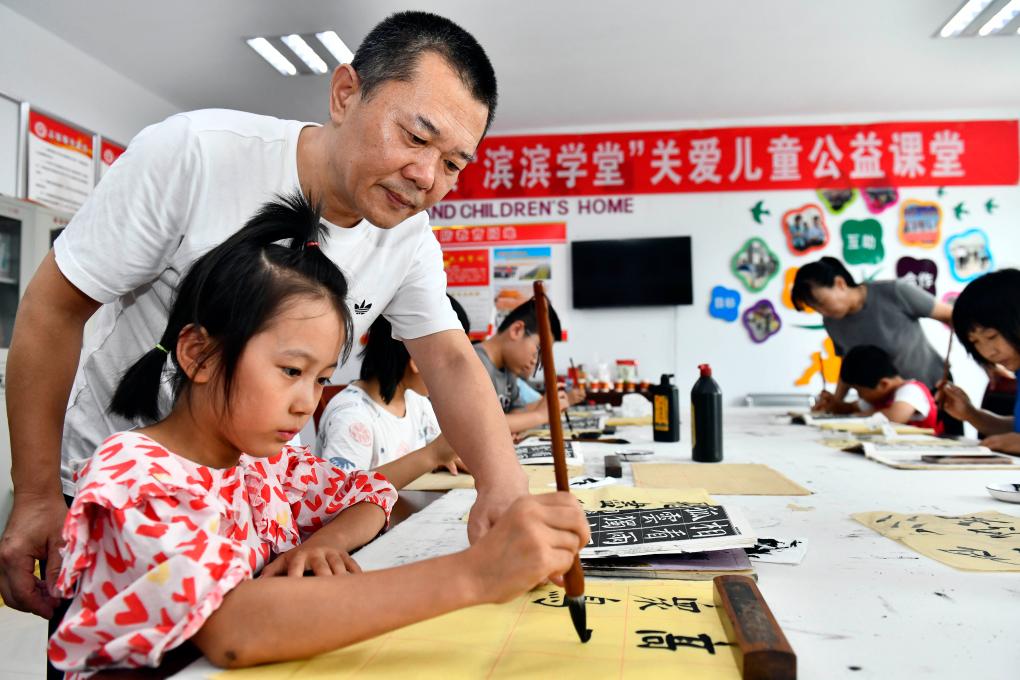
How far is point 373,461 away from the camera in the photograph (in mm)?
1967

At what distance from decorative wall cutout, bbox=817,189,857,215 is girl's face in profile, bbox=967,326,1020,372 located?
3.25 meters

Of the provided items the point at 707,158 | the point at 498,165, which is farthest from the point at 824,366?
the point at 498,165

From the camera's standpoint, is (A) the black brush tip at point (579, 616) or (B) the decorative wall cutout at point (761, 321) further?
(B) the decorative wall cutout at point (761, 321)

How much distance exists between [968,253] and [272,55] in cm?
489

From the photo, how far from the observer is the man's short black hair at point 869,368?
3.19 metres

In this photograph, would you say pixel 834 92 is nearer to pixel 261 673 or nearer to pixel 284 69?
pixel 284 69

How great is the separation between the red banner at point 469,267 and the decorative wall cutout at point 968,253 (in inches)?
133

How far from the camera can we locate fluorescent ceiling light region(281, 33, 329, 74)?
13.2 feet

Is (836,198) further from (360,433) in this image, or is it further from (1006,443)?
(360,433)

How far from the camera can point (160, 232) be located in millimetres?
1046

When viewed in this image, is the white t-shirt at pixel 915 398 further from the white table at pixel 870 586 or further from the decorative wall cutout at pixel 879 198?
the decorative wall cutout at pixel 879 198

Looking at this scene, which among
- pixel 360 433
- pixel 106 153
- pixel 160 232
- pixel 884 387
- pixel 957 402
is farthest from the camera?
pixel 106 153

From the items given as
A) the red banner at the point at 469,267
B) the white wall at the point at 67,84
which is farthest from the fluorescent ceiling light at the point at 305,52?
the red banner at the point at 469,267

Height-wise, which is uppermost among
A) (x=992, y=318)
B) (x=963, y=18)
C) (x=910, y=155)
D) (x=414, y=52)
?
(x=963, y=18)
